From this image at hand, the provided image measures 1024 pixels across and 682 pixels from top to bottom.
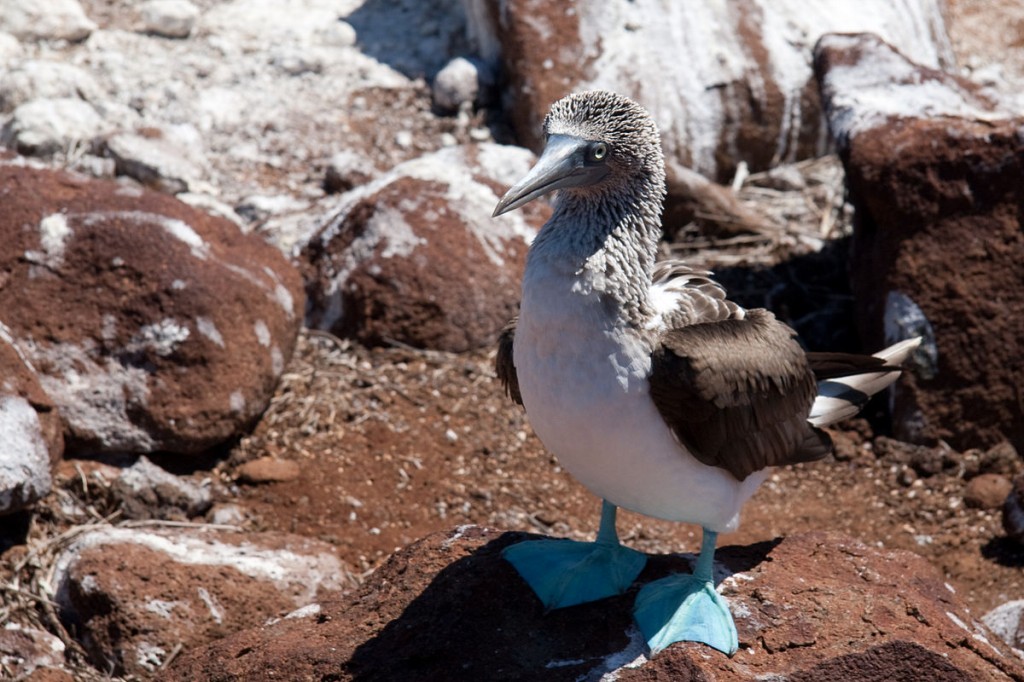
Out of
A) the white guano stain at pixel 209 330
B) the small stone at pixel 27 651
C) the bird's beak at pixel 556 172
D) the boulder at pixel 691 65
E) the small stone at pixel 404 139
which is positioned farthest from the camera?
the small stone at pixel 404 139

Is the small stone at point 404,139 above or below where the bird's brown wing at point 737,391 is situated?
below

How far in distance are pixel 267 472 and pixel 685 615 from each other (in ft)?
7.87

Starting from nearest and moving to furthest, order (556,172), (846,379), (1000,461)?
(556,172)
(846,379)
(1000,461)

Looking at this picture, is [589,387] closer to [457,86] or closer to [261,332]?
[261,332]

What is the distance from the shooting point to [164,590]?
4.34 m

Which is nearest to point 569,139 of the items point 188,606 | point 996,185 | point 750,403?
point 750,403

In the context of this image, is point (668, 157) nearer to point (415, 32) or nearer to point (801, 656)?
point (415, 32)

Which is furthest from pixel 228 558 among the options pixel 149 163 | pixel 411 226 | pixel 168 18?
pixel 168 18

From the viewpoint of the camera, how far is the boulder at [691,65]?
7.71 metres

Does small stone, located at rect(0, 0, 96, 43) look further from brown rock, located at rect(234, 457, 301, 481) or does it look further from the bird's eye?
the bird's eye

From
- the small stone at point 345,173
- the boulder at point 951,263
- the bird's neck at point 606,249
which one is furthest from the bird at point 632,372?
the small stone at point 345,173

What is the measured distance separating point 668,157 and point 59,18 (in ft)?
13.1

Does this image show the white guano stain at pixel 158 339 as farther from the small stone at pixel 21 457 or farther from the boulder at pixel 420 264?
the boulder at pixel 420 264

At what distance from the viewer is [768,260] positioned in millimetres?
7180
